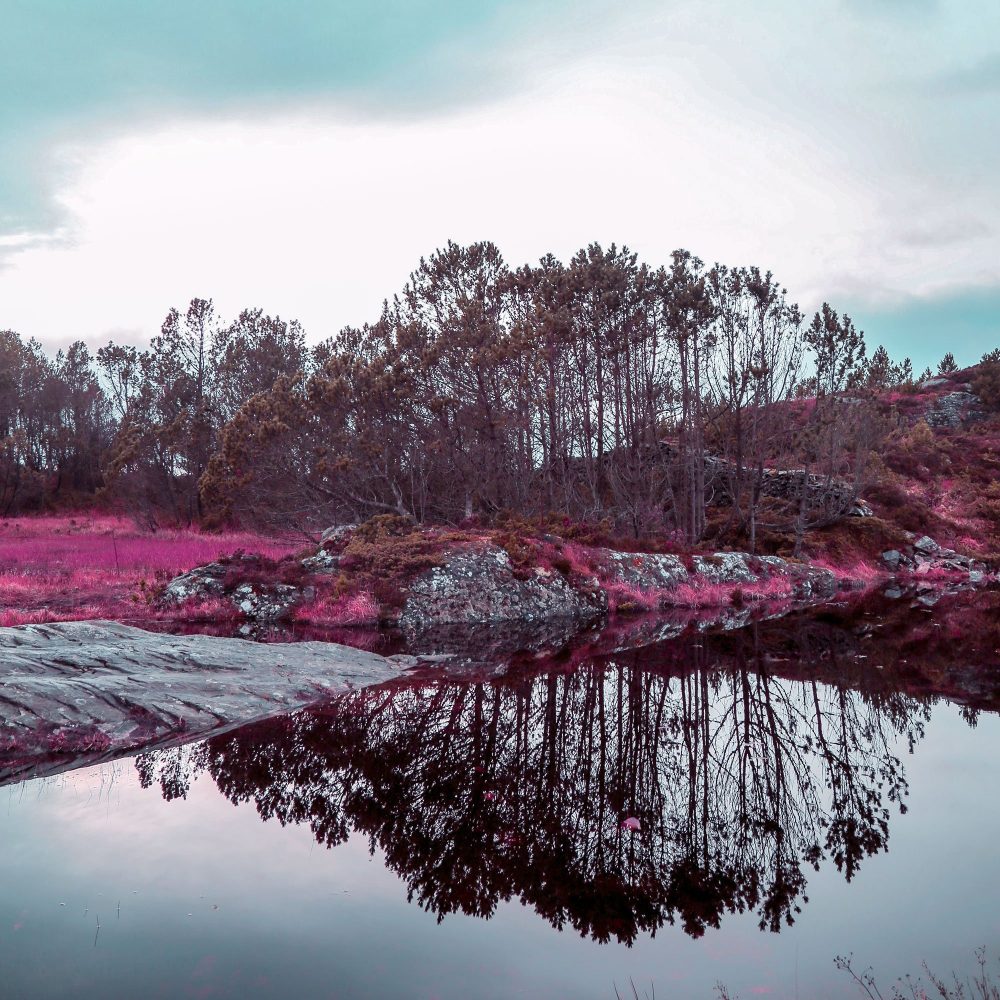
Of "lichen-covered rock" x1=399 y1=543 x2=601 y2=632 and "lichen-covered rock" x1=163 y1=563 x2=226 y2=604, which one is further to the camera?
"lichen-covered rock" x1=399 y1=543 x2=601 y2=632

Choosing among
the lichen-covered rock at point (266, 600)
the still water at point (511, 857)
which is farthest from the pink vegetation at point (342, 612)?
the still water at point (511, 857)

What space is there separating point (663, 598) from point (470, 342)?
13.5 meters

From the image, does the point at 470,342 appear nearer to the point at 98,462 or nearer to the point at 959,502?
the point at 959,502

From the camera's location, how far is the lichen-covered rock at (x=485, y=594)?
23.4m

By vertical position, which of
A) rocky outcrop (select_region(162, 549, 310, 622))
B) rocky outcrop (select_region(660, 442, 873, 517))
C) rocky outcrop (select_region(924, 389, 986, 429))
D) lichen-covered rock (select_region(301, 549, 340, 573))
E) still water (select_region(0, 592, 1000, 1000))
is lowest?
still water (select_region(0, 592, 1000, 1000))

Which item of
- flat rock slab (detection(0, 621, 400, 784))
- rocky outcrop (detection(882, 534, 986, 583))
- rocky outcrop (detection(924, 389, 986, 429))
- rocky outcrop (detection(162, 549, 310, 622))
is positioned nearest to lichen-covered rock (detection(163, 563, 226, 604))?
rocky outcrop (detection(162, 549, 310, 622))

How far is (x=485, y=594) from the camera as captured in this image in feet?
80.0

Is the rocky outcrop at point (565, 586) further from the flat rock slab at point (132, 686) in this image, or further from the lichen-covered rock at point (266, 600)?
the flat rock slab at point (132, 686)

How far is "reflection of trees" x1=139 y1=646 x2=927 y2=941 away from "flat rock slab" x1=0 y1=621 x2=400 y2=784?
2.63 feet

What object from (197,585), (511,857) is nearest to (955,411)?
(197,585)

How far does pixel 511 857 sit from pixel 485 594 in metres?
16.9

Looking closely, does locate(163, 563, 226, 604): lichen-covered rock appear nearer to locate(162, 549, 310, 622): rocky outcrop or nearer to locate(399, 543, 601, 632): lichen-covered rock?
locate(162, 549, 310, 622): rocky outcrop

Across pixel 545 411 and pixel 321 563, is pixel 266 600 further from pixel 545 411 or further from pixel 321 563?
pixel 545 411

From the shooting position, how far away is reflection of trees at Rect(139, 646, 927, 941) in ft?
23.1
